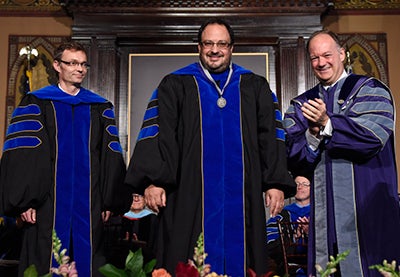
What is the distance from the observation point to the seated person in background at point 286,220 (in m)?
4.87

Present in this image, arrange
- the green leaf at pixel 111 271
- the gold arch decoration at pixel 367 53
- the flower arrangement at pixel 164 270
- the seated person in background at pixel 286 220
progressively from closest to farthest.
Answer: the flower arrangement at pixel 164 270
the green leaf at pixel 111 271
the seated person in background at pixel 286 220
the gold arch decoration at pixel 367 53

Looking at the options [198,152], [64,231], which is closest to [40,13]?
[64,231]

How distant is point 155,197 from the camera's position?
9.84 ft

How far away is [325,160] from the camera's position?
3.12 metres

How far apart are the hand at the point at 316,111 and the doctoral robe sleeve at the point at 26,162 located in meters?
1.70

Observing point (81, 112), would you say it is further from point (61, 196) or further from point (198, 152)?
point (198, 152)

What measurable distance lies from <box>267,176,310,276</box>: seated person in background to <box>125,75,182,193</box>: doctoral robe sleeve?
1965mm

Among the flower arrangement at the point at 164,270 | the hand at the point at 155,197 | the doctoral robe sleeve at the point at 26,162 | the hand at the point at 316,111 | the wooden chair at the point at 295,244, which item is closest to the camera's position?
the flower arrangement at the point at 164,270

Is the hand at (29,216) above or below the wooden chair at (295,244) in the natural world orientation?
above

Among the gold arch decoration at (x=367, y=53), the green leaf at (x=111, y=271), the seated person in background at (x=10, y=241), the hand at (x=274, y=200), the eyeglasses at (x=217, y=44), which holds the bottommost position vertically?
the seated person in background at (x=10, y=241)

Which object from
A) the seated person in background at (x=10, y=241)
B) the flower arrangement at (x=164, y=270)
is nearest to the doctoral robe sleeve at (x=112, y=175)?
the seated person in background at (x=10, y=241)

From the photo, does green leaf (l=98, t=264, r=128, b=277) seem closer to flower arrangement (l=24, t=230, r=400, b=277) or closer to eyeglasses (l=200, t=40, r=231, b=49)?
flower arrangement (l=24, t=230, r=400, b=277)

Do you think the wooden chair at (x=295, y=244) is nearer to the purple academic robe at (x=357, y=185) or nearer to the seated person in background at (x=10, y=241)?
the purple academic robe at (x=357, y=185)

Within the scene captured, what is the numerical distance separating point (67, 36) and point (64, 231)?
4.02 meters
